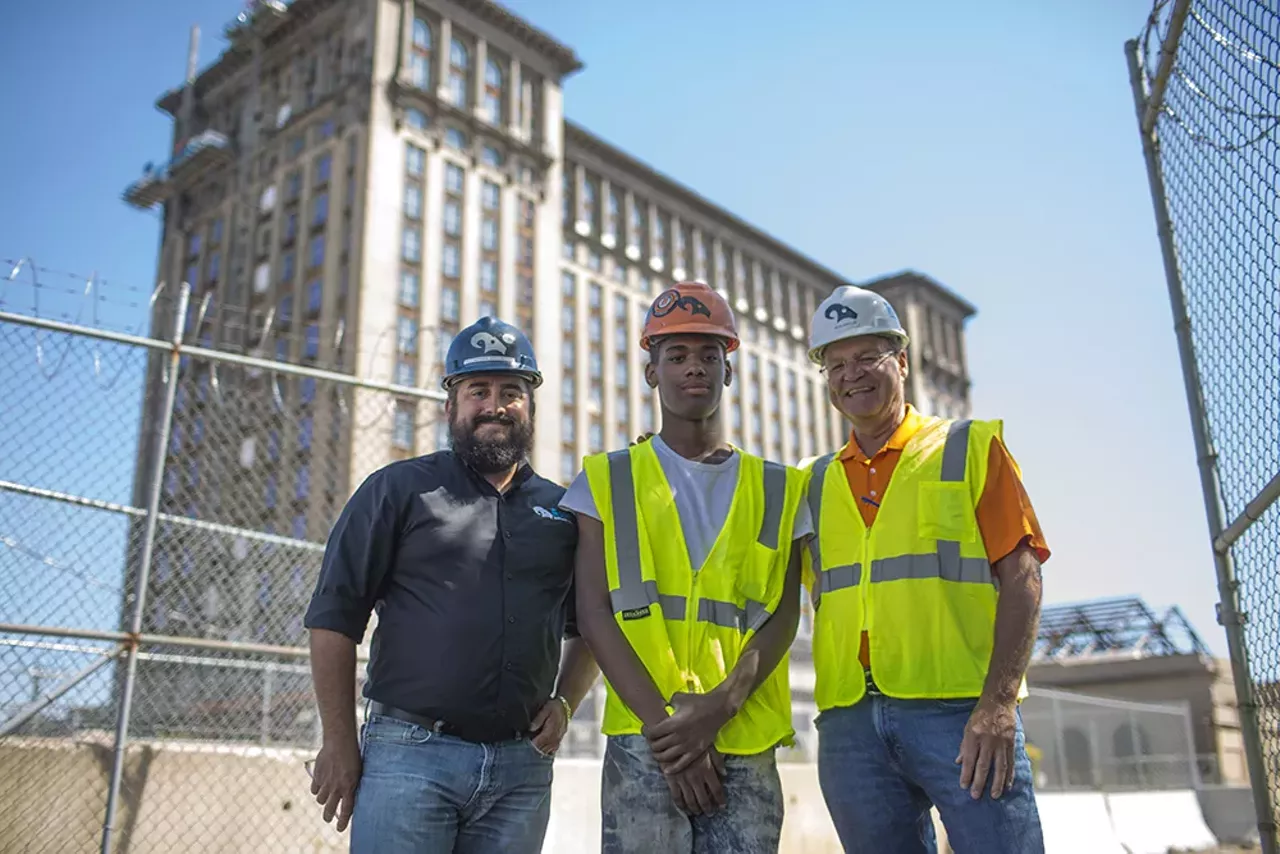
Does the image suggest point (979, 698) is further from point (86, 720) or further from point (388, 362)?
point (388, 362)

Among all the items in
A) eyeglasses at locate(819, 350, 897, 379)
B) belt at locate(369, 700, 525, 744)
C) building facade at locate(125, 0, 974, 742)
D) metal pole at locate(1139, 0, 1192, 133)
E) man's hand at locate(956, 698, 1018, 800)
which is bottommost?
man's hand at locate(956, 698, 1018, 800)

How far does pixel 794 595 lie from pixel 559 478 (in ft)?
176

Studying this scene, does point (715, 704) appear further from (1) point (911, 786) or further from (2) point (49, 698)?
(2) point (49, 698)

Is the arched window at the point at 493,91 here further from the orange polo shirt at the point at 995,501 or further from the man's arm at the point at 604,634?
the man's arm at the point at 604,634

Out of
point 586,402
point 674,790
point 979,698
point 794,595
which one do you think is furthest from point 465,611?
point 586,402

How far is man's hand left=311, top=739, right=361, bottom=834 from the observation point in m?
3.24

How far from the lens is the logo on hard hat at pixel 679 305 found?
3.62 meters

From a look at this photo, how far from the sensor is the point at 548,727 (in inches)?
139

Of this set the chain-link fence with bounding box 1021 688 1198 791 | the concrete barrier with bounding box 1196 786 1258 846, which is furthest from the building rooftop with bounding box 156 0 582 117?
the concrete barrier with bounding box 1196 786 1258 846

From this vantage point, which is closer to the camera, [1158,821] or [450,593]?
[450,593]

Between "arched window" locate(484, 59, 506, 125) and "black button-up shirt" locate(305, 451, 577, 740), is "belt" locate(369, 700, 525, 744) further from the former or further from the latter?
"arched window" locate(484, 59, 506, 125)

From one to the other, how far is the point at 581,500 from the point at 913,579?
113 cm

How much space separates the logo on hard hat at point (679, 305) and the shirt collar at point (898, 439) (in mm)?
730

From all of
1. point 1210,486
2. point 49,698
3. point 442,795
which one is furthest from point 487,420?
point 49,698
